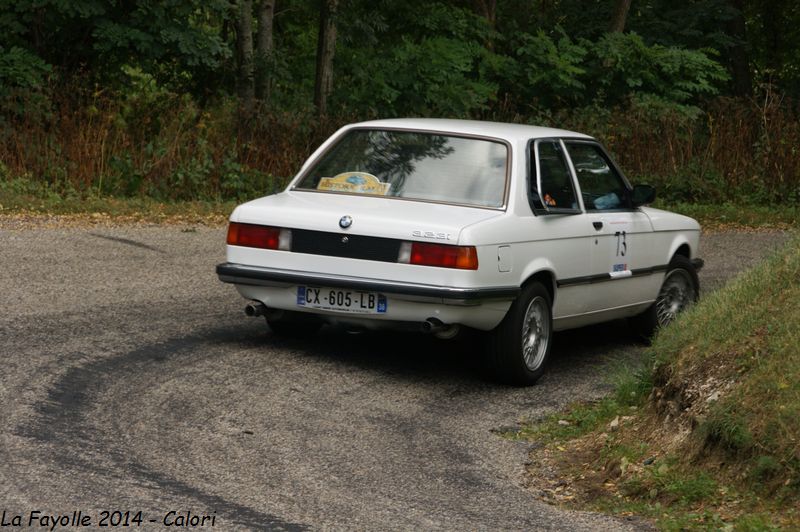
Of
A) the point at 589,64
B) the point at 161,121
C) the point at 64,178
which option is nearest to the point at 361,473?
the point at 64,178

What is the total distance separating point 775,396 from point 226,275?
362 cm

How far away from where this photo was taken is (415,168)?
324 inches

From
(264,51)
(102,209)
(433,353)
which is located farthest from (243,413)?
(264,51)

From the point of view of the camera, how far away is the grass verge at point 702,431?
5.43m

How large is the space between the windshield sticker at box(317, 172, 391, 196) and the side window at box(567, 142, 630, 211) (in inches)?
62.7

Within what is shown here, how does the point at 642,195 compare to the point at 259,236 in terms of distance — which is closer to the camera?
the point at 259,236

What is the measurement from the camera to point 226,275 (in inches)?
313

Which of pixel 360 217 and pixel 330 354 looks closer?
pixel 360 217

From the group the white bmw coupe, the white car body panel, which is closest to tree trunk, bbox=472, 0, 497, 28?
the white bmw coupe

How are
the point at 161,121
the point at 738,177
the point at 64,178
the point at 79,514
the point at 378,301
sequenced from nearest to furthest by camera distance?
the point at 79,514 < the point at 378,301 < the point at 64,178 < the point at 161,121 < the point at 738,177

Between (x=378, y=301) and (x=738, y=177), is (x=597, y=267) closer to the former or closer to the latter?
(x=378, y=301)

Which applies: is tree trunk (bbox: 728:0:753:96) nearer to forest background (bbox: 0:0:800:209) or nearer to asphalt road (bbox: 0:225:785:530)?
forest background (bbox: 0:0:800:209)

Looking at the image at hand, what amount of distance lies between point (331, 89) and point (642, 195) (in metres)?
15.4

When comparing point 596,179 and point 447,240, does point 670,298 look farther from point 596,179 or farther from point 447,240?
point 447,240
